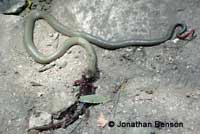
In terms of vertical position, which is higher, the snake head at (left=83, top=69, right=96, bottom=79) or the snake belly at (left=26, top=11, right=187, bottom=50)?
the snake belly at (left=26, top=11, right=187, bottom=50)

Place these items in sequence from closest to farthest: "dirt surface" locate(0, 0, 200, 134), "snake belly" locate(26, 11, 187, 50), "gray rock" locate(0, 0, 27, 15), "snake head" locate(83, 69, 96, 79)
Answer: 1. "dirt surface" locate(0, 0, 200, 134)
2. "snake head" locate(83, 69, 96, 79)
3. "snake belly" locate(26, 11, 187, 50)
4. "gray rock" locate(0, 0, 27, 15)

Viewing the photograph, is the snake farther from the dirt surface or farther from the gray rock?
the gray rock

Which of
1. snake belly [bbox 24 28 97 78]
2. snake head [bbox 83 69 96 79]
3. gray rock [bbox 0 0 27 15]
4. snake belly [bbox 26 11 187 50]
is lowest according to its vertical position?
snake head [bbox 83 69 96 79]

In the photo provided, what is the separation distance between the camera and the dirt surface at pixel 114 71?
5.07 m

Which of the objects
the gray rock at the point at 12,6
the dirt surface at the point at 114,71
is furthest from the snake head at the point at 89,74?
the gray rock at the point at 12,6

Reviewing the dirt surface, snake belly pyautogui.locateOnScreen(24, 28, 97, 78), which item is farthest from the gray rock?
snake belly pyautogui.locateOnScreen(24, 28, 97, 78)

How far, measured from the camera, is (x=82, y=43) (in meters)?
5.89

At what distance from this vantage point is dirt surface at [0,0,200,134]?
5074mm

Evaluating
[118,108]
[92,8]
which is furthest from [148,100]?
[92,8]

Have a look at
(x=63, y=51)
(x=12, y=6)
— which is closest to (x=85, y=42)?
(x=63, y=51)

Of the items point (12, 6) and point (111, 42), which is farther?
point (12, 6)

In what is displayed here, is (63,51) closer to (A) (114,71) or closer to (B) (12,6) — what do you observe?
(A) (114,71)

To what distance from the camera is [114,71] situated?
569cm

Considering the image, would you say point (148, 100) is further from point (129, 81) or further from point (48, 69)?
point (48, 69)
